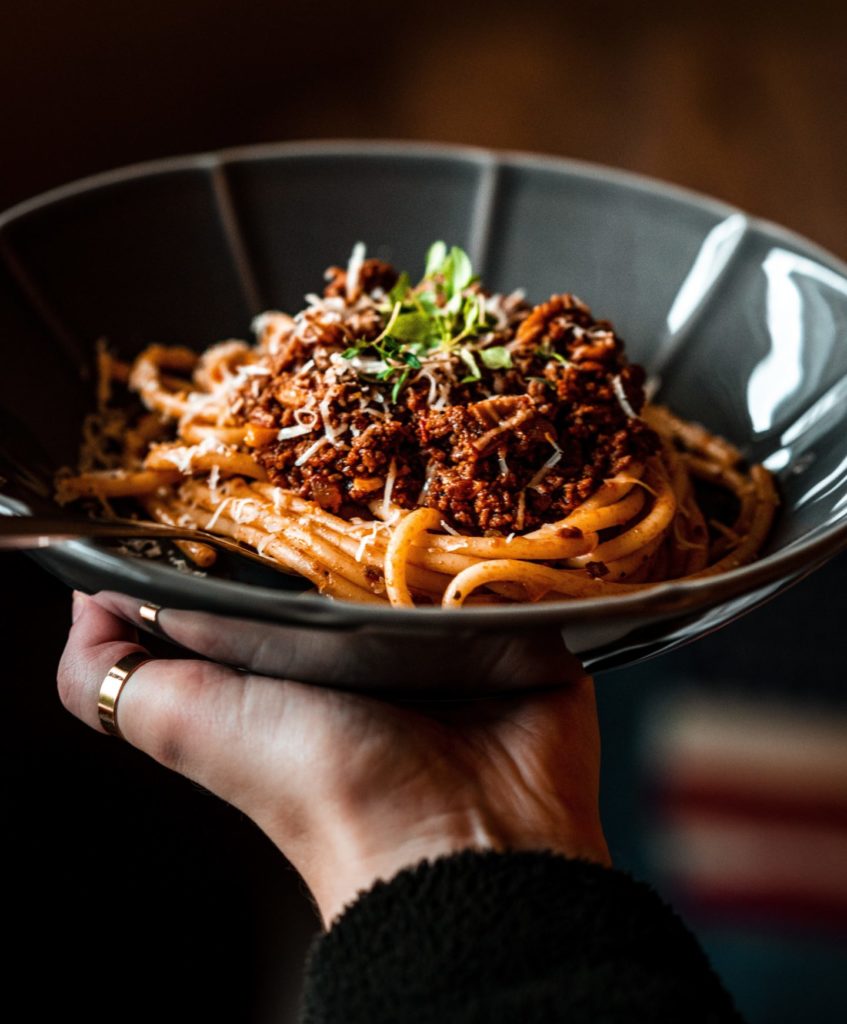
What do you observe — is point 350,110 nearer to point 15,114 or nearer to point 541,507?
point 15,114

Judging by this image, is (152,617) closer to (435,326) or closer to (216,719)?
(216,719)

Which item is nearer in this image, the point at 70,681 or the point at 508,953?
the point at 508,953

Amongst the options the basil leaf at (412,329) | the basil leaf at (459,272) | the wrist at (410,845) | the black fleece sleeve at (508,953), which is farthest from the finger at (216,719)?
the basil leaf at (459,272)

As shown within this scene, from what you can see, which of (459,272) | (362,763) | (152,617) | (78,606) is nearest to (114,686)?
(78,606)

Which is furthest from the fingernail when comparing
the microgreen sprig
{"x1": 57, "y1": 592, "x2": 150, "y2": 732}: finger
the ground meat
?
the microgreen sprig

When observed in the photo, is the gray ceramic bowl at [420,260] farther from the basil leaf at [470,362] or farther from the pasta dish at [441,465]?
the basil leaf at [470,362]

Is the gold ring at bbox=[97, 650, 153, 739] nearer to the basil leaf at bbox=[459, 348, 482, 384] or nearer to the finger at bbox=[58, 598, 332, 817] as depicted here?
the finger at bbox=[58, 598, 332, 817]

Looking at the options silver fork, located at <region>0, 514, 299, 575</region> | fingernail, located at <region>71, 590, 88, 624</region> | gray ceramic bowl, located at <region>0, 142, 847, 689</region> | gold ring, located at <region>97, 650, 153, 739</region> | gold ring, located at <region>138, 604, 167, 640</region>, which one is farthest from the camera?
gray ceramic bowl, located at <region>0, 142, 847, 689</region>
